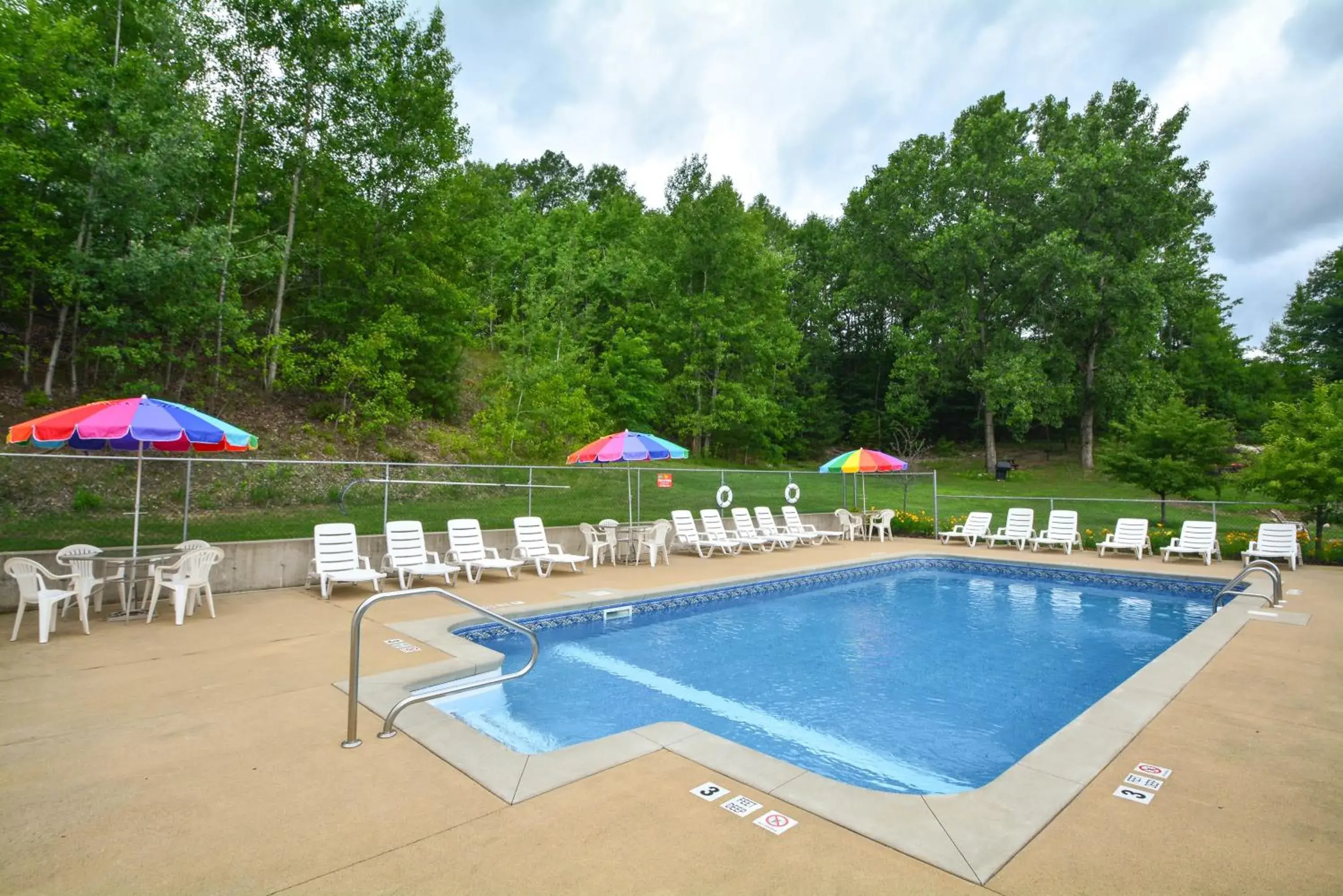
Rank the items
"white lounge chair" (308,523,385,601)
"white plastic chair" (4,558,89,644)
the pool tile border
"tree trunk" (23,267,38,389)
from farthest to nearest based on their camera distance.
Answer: "tree trunk" (23,267,38,389) → "white lounge chair" (308,523,385,601) → "white plastic chair" (4,558,89,644) → the pool tile border

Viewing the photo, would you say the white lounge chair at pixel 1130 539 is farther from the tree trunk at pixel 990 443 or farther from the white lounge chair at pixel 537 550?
the tree trunk at pixel 990 443

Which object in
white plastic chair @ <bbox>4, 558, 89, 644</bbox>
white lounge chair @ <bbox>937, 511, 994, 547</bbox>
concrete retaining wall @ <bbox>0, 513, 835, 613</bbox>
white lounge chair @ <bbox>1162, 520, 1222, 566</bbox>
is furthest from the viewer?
white lounge chair @ <bbox>937, 511, 994, 547</bbox>

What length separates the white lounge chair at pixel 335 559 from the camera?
27.5 ft

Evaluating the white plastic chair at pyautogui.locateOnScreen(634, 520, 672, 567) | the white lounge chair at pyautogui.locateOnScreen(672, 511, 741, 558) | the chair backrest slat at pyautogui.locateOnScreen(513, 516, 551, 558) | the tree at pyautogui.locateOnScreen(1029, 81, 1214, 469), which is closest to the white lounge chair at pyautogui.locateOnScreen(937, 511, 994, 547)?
the white lounge chair at pyautogui.locateOnScreen(672, 511, 741, 558)

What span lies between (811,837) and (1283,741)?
11.4 feet

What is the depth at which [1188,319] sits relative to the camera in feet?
104

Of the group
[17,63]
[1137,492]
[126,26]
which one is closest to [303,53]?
[126,26]

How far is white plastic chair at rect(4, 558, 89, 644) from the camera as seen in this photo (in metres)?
5.93

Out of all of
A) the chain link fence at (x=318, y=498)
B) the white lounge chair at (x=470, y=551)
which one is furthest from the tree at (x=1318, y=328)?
the white lounge chair at (x=470, y=551)

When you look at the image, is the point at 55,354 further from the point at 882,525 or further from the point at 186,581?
the point at 882,525

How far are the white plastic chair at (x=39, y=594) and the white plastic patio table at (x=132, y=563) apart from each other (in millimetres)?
433

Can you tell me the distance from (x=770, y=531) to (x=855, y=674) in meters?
8.40

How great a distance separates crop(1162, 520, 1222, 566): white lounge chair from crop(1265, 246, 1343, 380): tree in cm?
2884

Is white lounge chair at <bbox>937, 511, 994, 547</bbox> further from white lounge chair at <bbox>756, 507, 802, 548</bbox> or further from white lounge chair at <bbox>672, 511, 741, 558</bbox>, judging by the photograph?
white lounge chair at <bbox>672, 511, 741, 558</bbox>
